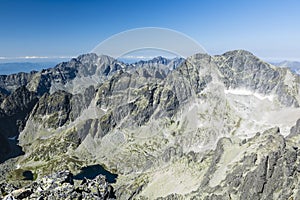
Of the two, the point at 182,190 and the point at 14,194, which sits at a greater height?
the point at 14,194

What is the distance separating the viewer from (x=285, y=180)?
101688mm

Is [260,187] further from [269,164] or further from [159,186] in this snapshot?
[159,186]

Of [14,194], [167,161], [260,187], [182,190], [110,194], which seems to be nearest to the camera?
[14,194]

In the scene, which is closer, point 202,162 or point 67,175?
point 67,175

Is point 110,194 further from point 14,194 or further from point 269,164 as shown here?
point 269,164

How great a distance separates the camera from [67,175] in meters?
73.2

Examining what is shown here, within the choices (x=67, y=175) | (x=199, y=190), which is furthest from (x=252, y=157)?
(x=67, y=175)

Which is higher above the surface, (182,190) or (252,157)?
(252,157)

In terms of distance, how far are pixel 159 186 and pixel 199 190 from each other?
97.3ft

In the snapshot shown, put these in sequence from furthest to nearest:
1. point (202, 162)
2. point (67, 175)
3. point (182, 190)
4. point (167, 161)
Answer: point (167, 161) → point (202, 162) → point (182, 190) → point (67, 175)

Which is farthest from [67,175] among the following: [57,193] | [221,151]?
[221,151]

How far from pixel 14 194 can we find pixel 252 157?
84257mm

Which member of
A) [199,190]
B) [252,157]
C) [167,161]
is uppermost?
[252,157]

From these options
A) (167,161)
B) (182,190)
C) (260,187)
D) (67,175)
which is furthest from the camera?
(167,161)
